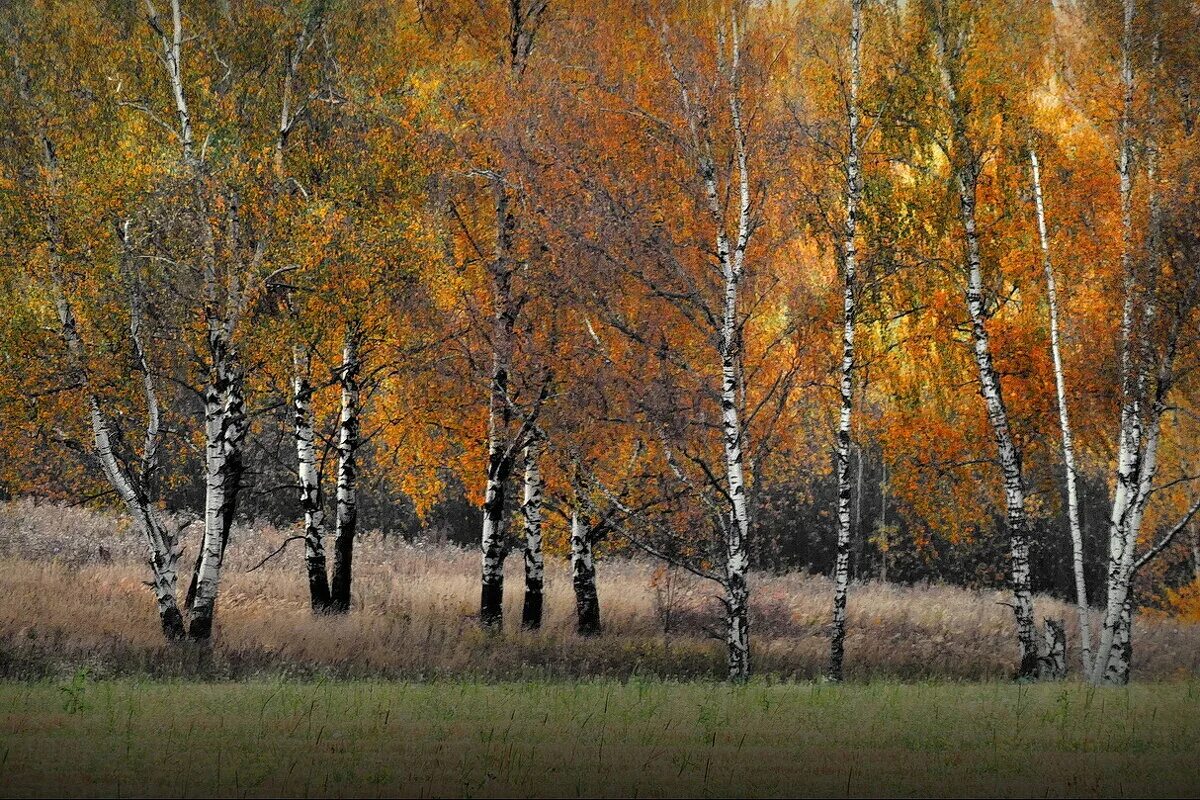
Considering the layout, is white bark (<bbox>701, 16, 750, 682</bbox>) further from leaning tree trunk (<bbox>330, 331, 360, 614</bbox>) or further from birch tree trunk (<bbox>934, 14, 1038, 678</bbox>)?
leaning tree trunk (<bbox>330, 331, 360, 614</bbox>)

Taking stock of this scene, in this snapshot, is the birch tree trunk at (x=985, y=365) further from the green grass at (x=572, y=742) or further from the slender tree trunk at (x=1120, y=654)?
the green grass at (x=572, y=742)

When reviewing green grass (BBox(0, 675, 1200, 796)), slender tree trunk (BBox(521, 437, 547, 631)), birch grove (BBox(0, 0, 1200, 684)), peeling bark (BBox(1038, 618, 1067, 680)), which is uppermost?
birch grove (BBox(0, 0, 1200, 684))

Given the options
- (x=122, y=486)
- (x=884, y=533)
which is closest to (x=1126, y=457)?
(x=122, y=486)

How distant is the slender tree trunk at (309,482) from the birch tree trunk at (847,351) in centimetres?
830

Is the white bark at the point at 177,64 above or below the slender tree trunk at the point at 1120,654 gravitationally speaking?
above

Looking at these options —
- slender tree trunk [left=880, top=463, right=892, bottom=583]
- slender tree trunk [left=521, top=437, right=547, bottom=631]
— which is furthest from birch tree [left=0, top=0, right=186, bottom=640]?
slender tree trunk [left=880, top=463, right=892, bottom=583]

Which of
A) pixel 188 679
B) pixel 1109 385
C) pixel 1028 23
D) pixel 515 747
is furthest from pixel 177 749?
pixel 1028 23

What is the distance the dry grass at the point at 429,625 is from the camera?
1722 cm

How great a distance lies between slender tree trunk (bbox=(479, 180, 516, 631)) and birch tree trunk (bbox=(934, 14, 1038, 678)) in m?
7.59

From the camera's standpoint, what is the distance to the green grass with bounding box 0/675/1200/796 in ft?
28.5

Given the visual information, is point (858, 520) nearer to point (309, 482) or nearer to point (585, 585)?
point (585, 585)

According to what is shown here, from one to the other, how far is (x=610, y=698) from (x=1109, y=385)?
11.2 meters

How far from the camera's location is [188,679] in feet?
51.5

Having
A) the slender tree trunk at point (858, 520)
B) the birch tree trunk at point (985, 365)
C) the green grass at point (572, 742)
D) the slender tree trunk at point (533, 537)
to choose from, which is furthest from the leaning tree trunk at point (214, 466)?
the slender tree trunk at point (858, 520)
